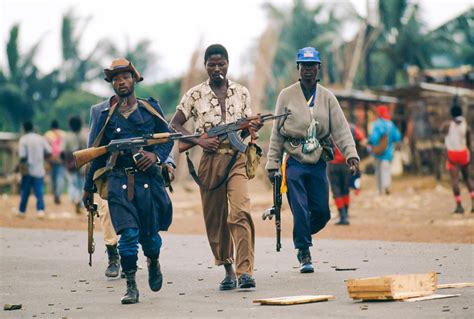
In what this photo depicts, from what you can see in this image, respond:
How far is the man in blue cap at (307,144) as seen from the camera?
1212 cm

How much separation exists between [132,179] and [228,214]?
145cm

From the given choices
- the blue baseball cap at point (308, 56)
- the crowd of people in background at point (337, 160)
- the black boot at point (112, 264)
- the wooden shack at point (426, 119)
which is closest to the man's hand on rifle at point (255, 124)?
the blue baseball cap at point (308, 56)

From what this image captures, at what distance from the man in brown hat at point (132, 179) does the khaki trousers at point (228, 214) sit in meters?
0.75

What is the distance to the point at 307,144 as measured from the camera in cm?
1212

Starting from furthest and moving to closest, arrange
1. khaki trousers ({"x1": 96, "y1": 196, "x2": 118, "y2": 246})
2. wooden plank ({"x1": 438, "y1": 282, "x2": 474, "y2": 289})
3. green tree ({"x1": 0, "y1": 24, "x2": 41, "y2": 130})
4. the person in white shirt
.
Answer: green tree ({"x1": 0, "y1": 24, "x2": 41, "y2": 130}) → the person in white shirt → khaki trousers ({"x1": 96, "y1": 196, "x2": 118, "y2": 246}) → wooden plank ({"x1": 438, "y1": 282, "x2": 474, "y2": 289})

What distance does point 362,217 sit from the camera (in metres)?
23.0

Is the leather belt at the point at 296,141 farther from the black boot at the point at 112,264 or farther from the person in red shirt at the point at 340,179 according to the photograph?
the person in red shirt at the point at 340,179

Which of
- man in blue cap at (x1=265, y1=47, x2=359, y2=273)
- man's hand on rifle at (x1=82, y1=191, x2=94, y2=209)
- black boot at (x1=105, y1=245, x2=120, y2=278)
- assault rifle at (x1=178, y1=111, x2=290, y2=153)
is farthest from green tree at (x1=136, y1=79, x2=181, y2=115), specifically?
man's hand on rifle at (x1=82, y1=191, x2=94, y2=209)

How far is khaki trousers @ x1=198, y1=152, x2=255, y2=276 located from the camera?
35.4 feet

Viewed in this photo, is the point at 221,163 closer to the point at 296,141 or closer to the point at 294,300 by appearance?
the point at 296,141

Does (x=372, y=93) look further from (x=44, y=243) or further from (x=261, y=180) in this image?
(x=44, y=243)

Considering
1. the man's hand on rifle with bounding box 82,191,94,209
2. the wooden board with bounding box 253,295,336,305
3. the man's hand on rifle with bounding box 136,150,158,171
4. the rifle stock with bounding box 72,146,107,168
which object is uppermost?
the rifle stock with bounding box 72,146,107,168

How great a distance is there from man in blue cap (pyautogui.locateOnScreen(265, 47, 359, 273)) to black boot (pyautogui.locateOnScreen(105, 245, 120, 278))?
1793 millimetres

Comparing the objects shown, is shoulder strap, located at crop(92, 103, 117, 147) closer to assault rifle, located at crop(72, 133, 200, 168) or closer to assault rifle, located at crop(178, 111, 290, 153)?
assault rifle, located at crop(72, 133, 200, 168)
